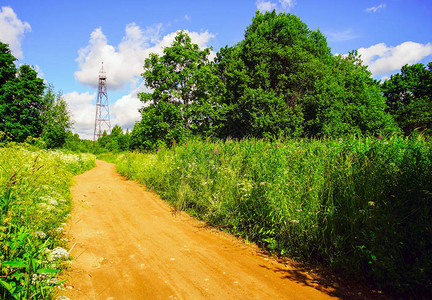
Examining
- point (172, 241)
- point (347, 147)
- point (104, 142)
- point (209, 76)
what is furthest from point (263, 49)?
point (104, 142)

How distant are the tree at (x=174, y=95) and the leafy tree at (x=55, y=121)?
8.72m

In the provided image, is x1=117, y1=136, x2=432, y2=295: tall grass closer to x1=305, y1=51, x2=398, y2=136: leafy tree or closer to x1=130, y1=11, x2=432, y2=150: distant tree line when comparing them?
x1=130, y1=11, x2=432, y2=150: distant tree line

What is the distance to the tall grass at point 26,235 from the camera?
7.72 ft

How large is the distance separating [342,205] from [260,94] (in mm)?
17296

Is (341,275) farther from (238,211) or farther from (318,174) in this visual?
(238,211)

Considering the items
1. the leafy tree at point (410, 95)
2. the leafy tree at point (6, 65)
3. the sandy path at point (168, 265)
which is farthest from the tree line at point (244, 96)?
the sandy path at point (168, 265)

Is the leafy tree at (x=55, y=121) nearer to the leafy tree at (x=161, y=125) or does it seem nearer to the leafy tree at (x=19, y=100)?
the leafy tree at (x=19, y=100)

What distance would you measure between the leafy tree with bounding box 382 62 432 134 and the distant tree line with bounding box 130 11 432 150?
287 inches

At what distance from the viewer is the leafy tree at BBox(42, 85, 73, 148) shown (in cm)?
2209

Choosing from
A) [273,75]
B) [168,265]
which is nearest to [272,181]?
[168,265]

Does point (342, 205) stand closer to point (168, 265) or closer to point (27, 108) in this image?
point (168, 265)

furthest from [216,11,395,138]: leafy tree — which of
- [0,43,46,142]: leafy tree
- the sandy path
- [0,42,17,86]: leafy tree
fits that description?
[0,42,17,86]: leafy tree

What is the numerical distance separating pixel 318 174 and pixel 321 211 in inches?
33.2

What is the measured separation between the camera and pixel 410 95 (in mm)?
Answer: 33906
